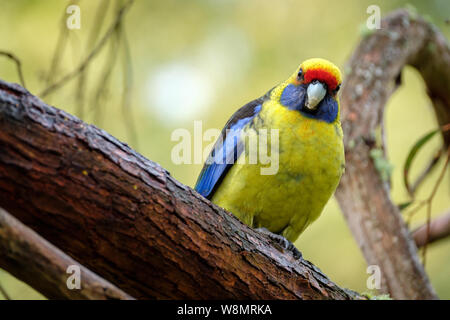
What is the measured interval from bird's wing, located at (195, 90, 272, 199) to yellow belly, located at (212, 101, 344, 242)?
0.06 m

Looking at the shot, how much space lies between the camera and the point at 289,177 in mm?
2896

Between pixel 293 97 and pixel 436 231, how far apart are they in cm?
219

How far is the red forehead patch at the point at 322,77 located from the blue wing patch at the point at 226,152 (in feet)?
1.29

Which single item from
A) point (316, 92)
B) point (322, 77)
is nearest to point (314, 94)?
point (316, 92)

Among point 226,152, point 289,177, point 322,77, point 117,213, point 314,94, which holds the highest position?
point 322,77

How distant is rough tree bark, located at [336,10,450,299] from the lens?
373 cm

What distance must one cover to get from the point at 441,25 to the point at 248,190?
4.38m

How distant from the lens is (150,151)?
5.68 meters

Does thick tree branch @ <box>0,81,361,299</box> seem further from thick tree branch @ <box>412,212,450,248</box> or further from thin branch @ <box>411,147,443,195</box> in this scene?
thin branch @ <box>411,147,443,195</box>

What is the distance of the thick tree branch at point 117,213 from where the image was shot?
1785 mm

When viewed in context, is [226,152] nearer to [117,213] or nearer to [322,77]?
[322,77]

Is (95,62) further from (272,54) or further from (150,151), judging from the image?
(272,54)

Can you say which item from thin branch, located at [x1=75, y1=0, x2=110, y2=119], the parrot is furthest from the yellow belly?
thin branch, located at [x1=75, y1=0, x2=110, y2=119]

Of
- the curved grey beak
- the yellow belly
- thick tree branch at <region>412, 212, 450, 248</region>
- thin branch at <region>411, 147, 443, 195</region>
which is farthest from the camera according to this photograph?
thin branch at <region>411, 147, 443, 195</region>
